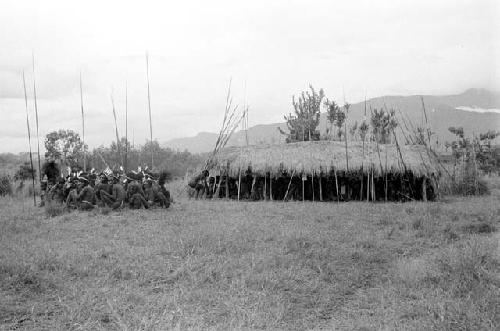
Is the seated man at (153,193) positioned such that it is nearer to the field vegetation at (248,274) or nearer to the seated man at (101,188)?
the seated man at (101,188)

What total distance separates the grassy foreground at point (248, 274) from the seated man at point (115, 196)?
149 centimetres

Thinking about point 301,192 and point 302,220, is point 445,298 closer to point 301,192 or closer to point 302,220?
point 302,220

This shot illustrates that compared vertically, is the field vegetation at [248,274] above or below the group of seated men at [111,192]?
below

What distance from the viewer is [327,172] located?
52.5 feet

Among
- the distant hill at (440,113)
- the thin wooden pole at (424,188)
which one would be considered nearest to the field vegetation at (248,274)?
the thin wooden pole at (424,188)

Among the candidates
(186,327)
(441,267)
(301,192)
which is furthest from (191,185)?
(186,327)

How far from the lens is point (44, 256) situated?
6855 mm

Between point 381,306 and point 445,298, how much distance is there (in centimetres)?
74

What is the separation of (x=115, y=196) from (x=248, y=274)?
21.9 ft

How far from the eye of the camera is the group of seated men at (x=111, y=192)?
12023 mm

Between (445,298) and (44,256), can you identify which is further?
(44,256)

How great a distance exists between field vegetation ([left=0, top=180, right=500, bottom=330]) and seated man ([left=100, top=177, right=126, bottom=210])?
1.51 meters

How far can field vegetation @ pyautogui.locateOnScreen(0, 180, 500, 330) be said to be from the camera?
490cm

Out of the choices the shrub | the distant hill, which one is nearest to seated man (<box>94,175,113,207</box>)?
the shrub
